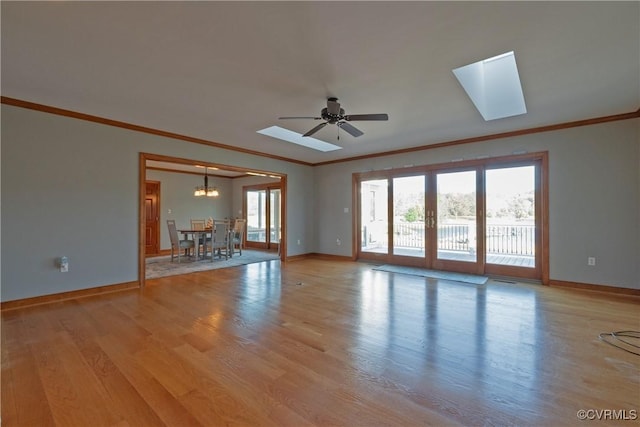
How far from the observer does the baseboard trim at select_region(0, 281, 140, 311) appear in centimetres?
339

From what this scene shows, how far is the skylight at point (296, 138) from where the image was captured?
15.6 feet

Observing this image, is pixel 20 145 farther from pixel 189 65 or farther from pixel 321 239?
pixel 321 239

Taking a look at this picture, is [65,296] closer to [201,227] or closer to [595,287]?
[201,227]

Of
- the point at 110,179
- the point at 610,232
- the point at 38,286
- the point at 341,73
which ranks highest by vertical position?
the point at 341,73

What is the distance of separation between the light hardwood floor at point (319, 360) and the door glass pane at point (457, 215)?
1562 mm

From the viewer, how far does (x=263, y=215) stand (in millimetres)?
9211

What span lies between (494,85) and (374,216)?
3750 mm

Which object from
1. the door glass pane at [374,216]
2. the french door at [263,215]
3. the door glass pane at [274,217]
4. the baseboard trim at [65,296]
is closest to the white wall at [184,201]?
the french door at [263,215]

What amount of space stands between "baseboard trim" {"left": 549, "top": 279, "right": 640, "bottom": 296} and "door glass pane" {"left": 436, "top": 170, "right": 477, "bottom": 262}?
Answer: 121 centimetres

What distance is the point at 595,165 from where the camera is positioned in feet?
13.4

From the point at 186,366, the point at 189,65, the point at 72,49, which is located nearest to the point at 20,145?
the point at 72,49

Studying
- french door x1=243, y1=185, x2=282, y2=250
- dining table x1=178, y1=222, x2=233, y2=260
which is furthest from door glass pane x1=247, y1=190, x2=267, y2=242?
dining table x1=178, y1=222, x2=233, y2=260

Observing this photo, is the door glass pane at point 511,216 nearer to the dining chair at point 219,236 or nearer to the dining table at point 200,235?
the dining chair at point 219,236

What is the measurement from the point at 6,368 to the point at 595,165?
6.78 m
